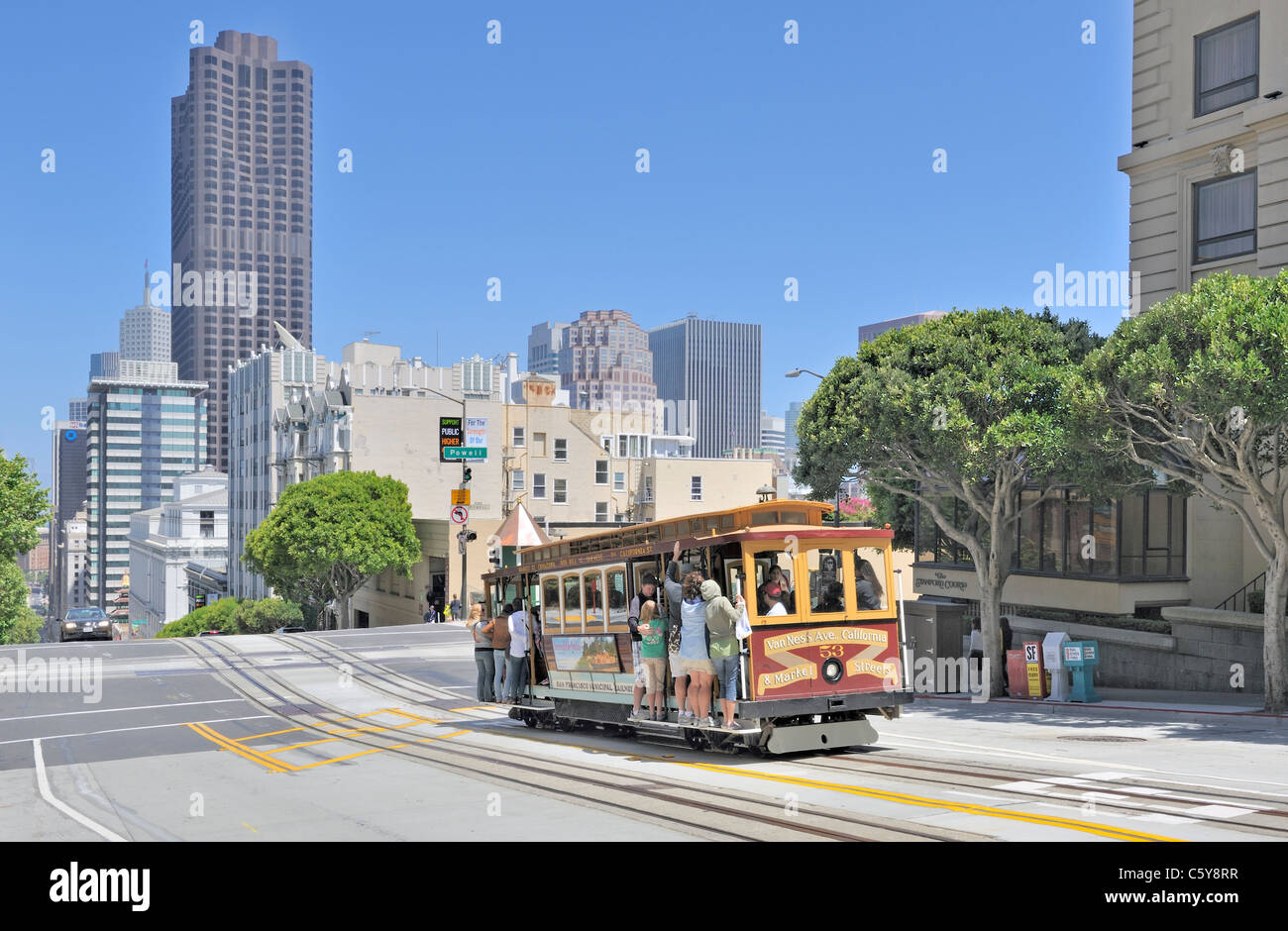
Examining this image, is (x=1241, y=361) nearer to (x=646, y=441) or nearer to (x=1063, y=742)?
(x=1063, y=742)

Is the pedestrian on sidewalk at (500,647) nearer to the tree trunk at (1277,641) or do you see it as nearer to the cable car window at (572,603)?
the cable car window at (572,603)

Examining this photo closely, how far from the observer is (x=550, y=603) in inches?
744

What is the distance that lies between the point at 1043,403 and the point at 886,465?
344cm

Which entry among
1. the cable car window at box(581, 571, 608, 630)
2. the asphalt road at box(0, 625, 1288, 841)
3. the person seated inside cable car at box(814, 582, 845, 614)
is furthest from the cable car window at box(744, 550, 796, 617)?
the cable car window at box(581, 571, 608, 630)

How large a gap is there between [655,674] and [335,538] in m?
50.9

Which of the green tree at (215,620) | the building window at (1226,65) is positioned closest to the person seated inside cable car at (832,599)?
the building window at (1226,65)

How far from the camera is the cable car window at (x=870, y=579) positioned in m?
14.8

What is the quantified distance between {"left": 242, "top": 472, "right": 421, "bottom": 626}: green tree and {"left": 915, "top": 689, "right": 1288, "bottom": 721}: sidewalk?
149ft

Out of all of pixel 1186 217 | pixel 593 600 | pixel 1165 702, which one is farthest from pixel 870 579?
pixel 1186 217

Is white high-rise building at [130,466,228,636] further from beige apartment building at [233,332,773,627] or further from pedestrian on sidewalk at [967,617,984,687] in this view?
pedestrian on sidewalk at [967,617,984,687]

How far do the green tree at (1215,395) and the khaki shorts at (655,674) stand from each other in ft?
30.4

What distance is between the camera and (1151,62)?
27656mm

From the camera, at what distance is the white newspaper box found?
22.0 meters
